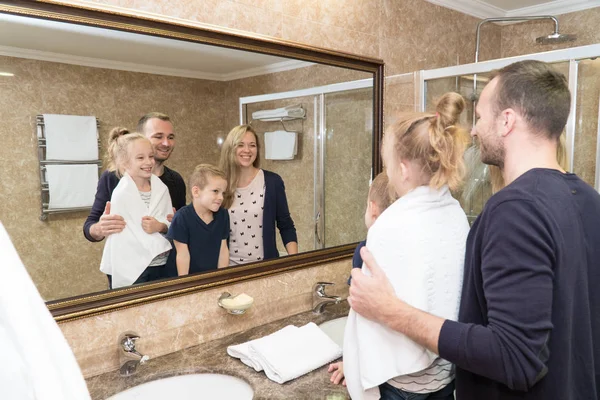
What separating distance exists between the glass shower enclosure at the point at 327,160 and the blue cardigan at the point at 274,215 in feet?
0.09

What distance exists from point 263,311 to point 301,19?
1169 mm

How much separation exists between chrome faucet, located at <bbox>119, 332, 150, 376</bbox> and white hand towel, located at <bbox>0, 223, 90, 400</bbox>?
2.96 feet

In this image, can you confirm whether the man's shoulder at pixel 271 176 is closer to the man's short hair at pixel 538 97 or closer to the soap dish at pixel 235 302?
the soap dish at pixel 235 302

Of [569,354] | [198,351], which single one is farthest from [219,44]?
[569,354]

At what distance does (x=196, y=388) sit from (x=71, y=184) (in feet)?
2.35

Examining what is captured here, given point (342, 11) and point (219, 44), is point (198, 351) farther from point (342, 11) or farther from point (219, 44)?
point (342, 11)

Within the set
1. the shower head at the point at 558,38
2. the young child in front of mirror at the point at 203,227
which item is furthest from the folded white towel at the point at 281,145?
the shower head at the point at 558,38

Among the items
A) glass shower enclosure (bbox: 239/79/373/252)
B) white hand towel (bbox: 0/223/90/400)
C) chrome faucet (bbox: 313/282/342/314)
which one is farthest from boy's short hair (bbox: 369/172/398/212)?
white hand towel (bbox: 0/223/90/400)

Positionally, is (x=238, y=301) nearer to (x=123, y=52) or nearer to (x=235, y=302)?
(x=235, y=302)

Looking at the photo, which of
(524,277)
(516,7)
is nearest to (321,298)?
(524,277)

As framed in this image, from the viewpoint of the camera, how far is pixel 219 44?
1.47m

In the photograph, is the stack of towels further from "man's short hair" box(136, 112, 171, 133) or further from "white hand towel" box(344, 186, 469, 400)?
"man's short hair" box(136, 112, 171, 133)

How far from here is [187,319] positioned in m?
1.48

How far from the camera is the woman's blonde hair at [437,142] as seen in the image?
1.05 m
